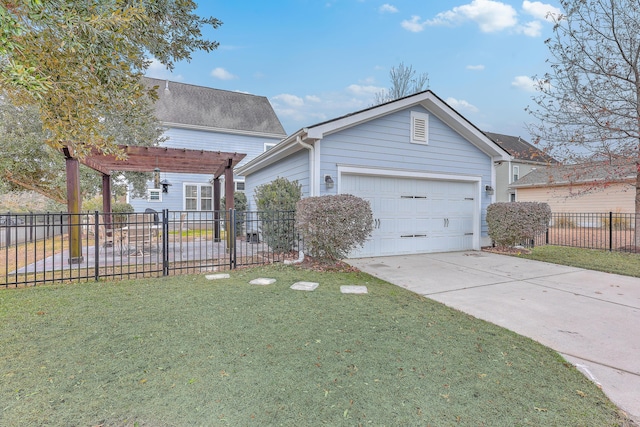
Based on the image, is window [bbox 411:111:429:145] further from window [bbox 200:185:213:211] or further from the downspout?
window [bbox 200:185:213:211]

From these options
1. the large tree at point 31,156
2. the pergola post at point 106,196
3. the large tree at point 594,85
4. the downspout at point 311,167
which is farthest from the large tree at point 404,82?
the pergola post at point 106,196

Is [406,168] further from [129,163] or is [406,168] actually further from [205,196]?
[205,196]

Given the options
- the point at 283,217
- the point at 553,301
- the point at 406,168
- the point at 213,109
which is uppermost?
the point at 213,109

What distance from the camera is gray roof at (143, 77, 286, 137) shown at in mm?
17469

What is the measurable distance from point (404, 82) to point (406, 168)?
1555 cm

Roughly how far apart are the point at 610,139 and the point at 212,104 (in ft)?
61.1

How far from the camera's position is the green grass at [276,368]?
6.40ft

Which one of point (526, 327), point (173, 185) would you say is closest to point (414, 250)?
point (526, 327)

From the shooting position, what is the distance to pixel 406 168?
26.8 ft

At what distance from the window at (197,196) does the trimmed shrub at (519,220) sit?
14.3 m

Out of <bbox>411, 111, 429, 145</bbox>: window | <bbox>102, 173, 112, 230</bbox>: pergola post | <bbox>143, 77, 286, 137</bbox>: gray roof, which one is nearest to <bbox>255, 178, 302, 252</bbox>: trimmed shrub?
<bbox>411, 111, 429, 145</bbox>: window

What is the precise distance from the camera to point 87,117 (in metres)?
3.64

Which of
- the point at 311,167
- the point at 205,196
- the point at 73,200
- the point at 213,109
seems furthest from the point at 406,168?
the point at 213,109

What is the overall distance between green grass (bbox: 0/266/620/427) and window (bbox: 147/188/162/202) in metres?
13.2
